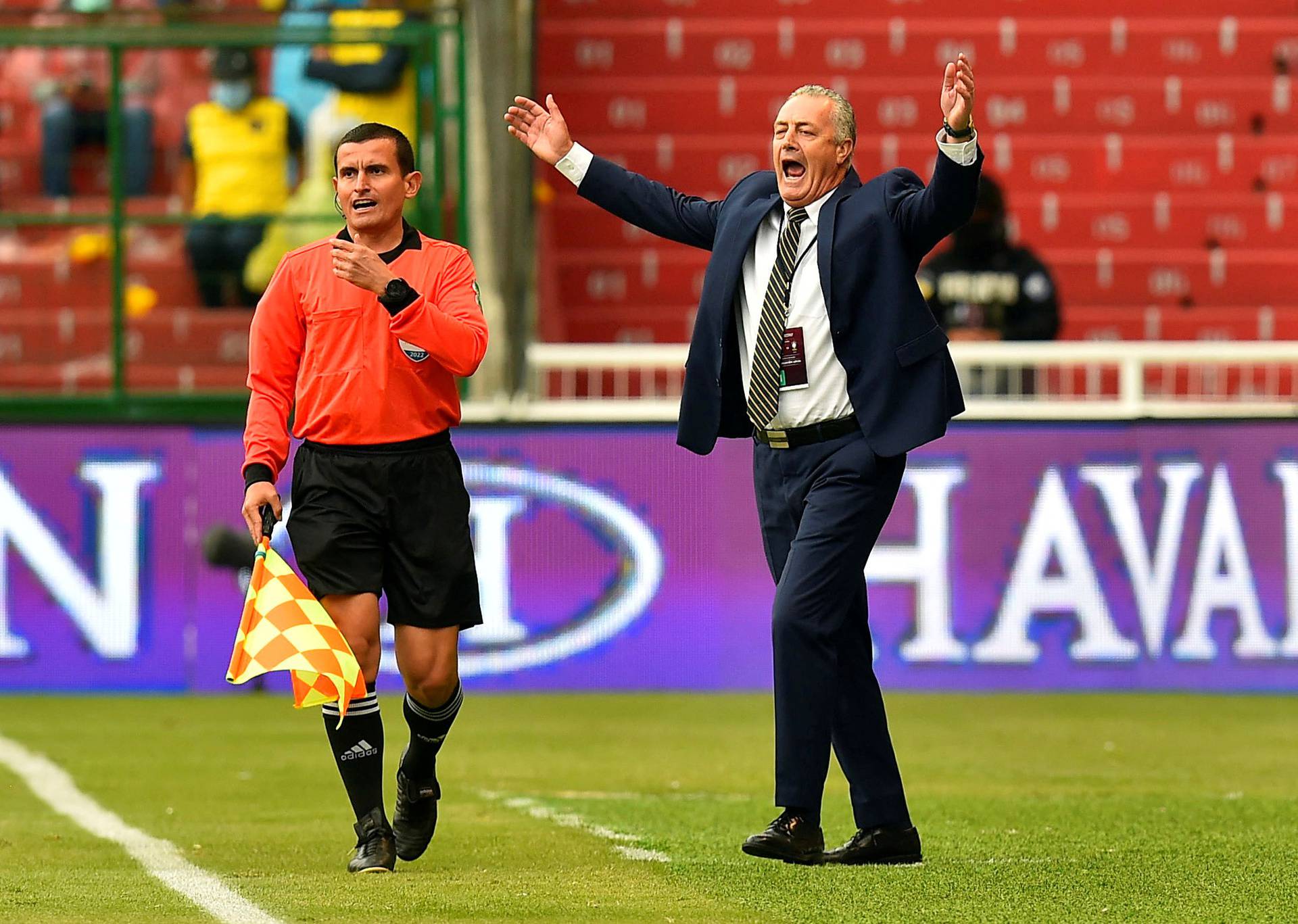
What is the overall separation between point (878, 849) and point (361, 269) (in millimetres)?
1920

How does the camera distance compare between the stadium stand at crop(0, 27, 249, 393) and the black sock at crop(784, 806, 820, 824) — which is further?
the stadium stand at crop(0, 27, 249, 393)

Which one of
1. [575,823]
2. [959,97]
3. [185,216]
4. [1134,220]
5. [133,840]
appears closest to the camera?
[959,97]

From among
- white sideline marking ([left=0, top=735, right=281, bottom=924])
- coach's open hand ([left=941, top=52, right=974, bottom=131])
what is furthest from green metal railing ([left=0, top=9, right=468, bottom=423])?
coach's open hand ([left=941, top=52, right=974, bottom=131])

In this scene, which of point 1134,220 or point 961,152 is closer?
point 961,152

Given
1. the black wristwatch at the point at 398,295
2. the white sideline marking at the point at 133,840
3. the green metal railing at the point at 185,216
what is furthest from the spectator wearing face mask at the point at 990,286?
the black wristwatch at the point at 398,295

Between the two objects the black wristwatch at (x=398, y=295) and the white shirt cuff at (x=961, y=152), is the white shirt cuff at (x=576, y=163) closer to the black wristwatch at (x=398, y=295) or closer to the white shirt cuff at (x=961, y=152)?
the black wristwatch at (x=398, y=295)

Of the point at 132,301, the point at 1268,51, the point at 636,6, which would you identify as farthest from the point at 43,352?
the point at 1268,51

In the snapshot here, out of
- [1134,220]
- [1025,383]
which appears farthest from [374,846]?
[1134,220]

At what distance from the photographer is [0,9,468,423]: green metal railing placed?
11805 mm

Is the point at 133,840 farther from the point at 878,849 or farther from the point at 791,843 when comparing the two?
the point at 878,849

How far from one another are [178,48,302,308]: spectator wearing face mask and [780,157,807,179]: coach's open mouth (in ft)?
19.8

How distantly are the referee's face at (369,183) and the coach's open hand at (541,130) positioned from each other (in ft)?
1.30

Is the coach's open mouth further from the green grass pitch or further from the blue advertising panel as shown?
the blue advertising panel

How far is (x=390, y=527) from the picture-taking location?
614 cm
